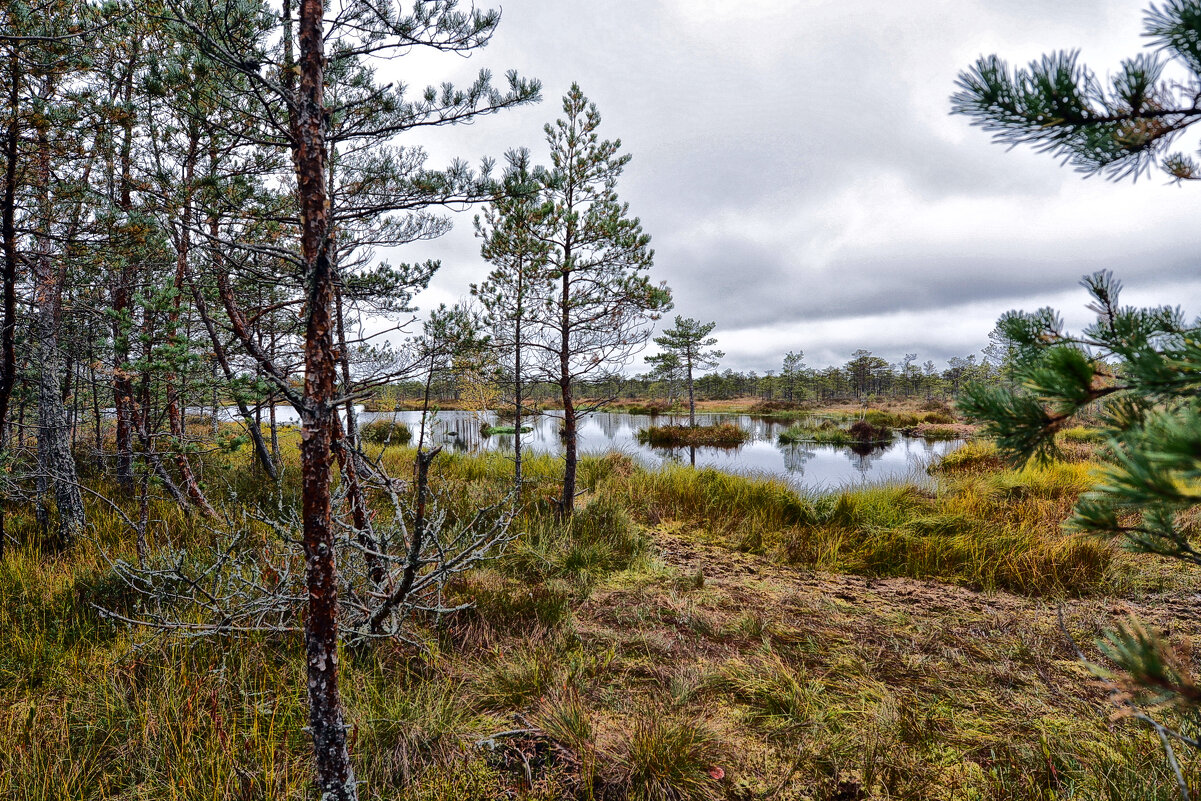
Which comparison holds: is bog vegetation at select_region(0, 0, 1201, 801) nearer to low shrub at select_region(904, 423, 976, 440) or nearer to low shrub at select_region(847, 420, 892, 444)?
low shrub at select_region(847, 420, 892, 444)

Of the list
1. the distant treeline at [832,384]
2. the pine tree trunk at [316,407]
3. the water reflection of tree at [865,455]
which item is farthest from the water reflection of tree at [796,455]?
the distant treeline at [832,384]

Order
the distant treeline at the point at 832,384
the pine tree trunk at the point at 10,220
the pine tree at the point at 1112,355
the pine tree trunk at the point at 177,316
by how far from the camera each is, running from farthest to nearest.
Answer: the distant treeline at the point at 832,384, the pine tree trunk at the point at 10,220, the pine tree trunk at the point at 177,316, the pine tree at the point at 1112,355

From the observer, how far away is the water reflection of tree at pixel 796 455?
17.6 m

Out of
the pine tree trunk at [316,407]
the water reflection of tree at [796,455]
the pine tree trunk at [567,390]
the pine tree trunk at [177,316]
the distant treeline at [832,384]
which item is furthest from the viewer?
the distant treeline at [832,384]

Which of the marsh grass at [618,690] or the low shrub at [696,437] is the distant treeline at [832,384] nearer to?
the low shrub at [696,437]

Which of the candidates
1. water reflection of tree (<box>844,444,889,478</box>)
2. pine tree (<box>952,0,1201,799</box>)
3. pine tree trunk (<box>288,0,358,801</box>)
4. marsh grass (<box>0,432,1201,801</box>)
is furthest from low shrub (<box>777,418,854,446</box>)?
pine tree trunk (<box>288,0,358,801</box>)

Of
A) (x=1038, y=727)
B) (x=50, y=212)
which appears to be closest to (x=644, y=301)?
(x=1038, y=727)

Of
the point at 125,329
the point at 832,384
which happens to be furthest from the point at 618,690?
the point at 832,384

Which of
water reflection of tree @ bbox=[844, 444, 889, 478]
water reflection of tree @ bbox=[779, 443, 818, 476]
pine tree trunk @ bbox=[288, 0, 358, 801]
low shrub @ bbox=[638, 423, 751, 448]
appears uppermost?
pine tree trunk @ bbox=[288, 0, 358, 801]

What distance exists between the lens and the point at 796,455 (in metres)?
21.5

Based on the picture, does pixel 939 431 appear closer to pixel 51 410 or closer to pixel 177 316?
pixel 177 316

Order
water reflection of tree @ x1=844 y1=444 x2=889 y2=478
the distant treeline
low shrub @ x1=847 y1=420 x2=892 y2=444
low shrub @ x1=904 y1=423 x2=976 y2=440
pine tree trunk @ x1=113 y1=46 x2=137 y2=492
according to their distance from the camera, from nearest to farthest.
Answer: pine tree trunk @ x1=113 y1=46 x2=137 y2=492, water reflection of tree @ x1=844 y1=444 x2=889 y2=478, low shrub @ x1=847 y1=420 x2=892 y2=444, low shrub @ x1=904 y1=423 x2=976 y2=440, the distant treeline

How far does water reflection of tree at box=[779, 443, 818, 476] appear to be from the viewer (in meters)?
17.6

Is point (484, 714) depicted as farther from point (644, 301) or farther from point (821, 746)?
point (644, 301)
